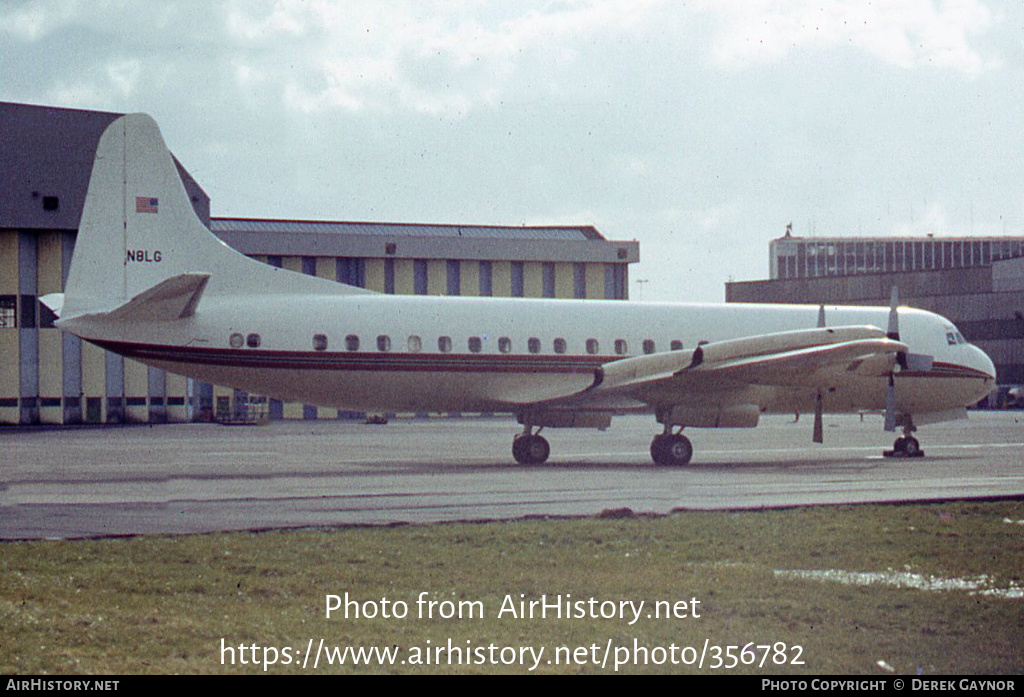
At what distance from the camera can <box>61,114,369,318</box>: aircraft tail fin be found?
27828 mm

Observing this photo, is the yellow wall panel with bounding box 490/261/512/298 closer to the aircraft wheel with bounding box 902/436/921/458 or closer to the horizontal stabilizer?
the aircraft wheel with bounding box 902/436/921/458

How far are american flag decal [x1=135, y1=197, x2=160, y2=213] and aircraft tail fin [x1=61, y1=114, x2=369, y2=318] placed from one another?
0.08 feet

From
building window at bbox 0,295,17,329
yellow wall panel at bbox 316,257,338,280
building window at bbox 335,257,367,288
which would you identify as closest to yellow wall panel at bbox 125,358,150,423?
building window at bbox 0,295,17,329

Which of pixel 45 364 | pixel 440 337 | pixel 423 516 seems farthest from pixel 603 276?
pixel 423 516

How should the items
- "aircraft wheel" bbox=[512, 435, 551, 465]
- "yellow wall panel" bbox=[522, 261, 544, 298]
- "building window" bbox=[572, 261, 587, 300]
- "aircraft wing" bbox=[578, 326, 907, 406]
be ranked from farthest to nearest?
"building window" bbox=[572, 261, 587, 300] < "yellow wall panel" bbox=[522, 261, 544, 298] < "aircraft wheel" bbox=[512, 435, 551, 465] < "aircraft wing" bbox=[578, 326, 907, 406]

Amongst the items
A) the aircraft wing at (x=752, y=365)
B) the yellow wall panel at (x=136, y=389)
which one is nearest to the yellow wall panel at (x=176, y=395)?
the yellow wall panel at (x=136, y=389)

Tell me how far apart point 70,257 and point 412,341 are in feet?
157

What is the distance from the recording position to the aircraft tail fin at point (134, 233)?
1096 inches

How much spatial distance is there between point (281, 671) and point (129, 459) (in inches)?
1011

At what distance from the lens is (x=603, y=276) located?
83875 millimetres

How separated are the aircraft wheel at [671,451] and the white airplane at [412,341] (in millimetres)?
52

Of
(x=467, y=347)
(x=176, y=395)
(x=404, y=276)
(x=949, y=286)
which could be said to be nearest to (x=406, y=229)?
(x=404, y=276)

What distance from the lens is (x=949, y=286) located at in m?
80.4

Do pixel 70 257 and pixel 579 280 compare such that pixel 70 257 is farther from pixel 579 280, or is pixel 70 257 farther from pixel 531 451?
pixel 531 451
